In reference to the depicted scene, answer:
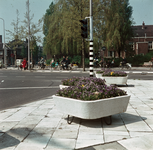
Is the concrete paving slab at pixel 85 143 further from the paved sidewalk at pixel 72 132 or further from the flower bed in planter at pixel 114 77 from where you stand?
the flower bed in planter at pixel 114 77

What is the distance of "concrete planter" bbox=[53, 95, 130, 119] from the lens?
489 cm

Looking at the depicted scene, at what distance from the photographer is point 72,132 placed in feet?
15.5

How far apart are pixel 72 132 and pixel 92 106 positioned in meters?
0.67

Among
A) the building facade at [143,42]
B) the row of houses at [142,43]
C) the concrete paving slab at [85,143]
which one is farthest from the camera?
the building facade at [143,42]

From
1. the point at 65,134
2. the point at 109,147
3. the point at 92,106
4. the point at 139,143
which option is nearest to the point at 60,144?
the point at 65,134

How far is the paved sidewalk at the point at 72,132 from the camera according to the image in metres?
3.96

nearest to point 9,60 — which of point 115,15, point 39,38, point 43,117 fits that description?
point 39,38

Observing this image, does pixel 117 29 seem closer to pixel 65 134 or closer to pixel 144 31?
pixel 144 31

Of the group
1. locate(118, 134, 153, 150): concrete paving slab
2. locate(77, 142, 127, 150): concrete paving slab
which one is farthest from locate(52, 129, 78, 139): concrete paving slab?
locate(118, 134, 153, 150): concrete paving slab

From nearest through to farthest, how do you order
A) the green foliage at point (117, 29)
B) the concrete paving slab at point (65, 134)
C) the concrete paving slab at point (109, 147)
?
the concrete paving slab at point (109, 147) < the concrete paving slab at point (65, 134) < the green foliage at point (117, 29)

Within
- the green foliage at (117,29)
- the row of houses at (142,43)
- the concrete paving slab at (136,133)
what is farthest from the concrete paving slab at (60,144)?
the row of houses at (142,43)

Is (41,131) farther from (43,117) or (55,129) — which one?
(43,117)

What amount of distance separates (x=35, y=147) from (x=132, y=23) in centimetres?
3667

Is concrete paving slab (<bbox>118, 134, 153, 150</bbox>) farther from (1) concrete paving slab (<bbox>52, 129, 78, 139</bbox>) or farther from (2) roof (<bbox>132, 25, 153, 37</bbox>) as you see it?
(2) roof (<bbox>132, 25, 153, 37</bbox>)
